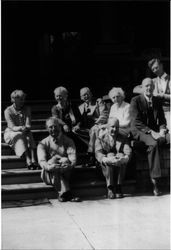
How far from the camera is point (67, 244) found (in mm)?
4402

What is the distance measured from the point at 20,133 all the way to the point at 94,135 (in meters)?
1.07

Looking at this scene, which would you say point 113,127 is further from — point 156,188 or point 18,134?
point 18,134

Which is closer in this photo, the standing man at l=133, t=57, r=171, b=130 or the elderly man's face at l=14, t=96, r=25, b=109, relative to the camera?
the elderly man's face at l=14, t=96, r=25, b=109

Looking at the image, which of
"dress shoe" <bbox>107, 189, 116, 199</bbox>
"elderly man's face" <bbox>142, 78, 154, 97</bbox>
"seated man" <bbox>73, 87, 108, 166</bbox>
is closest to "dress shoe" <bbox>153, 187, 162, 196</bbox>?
"dress shoe" <bbox>107, 189, 116, 199</bbox>

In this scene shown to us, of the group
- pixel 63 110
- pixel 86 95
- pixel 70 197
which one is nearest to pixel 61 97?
pixel 63 110

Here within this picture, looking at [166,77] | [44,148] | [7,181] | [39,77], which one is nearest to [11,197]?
[7,181]

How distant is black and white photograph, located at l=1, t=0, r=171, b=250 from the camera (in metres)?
4.97

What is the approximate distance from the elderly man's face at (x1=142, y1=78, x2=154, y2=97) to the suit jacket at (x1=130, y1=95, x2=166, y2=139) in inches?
3.7

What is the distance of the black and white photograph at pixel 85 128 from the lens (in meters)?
4.97

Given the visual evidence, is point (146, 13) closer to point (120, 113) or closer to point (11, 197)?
point (120, 113)

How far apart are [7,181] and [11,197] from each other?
0.33 metres

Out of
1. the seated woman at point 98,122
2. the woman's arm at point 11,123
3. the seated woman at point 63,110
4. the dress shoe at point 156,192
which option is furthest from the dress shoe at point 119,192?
the woman's arm at point 11,123

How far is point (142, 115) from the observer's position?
6512 mm

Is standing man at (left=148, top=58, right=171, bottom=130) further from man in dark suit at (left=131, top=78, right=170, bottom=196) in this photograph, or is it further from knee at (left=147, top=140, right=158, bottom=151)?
knee at (left=147, top=140, right=158, bottom=151)
